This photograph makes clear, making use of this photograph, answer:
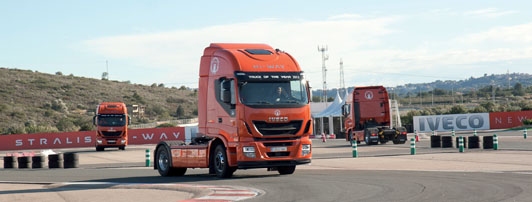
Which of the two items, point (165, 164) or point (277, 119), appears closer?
point (277, 119)

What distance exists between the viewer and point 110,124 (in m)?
48.1

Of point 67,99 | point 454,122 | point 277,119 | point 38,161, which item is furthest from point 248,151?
point 67,99

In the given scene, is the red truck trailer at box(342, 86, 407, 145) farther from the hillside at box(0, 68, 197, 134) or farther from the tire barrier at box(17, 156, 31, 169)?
the hillside at box(0, 68, 197, 134)

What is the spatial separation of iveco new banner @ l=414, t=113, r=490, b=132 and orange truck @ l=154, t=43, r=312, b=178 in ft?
151

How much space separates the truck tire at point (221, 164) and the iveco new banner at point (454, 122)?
4673 cm

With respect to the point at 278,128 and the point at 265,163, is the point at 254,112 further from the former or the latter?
the point at 265,163

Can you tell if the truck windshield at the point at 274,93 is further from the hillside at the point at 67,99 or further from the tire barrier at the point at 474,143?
the hillside at the point at 67,99

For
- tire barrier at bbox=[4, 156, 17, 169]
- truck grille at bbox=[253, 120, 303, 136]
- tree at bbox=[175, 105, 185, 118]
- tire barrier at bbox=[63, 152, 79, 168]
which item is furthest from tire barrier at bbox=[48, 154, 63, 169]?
tree at bbox=[175, 105, 185, 118]

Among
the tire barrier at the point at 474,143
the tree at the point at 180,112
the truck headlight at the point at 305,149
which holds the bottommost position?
the tire barrier at the point at 474,143

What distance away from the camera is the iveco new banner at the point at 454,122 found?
62.1 meters

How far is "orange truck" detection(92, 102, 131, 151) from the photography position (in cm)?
4784

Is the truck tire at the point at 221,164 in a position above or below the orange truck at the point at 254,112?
below

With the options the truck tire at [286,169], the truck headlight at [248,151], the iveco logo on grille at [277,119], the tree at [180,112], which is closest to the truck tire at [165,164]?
the truck tire at [286,169]

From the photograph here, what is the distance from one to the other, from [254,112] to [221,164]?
6.24 feet
